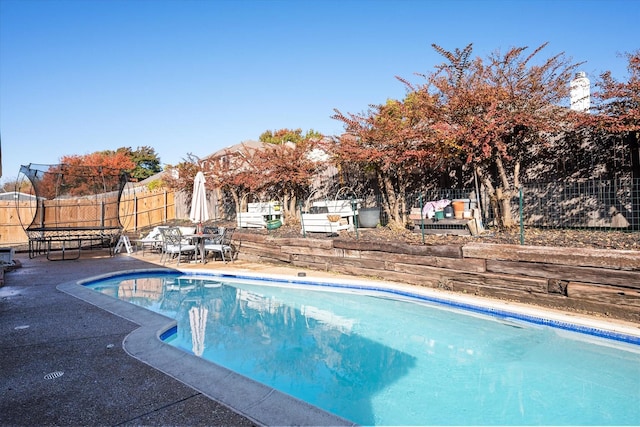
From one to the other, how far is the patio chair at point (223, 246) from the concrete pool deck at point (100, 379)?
15.3 feet

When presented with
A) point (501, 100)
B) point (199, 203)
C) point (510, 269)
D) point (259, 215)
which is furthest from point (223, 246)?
point (501, 100)

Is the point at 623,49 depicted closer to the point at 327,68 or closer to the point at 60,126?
the point at 327,68

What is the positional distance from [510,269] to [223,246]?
22.1ft

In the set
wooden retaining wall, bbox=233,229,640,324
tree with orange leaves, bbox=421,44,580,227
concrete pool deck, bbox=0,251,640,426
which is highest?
tree with orange leaves, bbox=421,44,580,227

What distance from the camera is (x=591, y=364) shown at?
12.3 feet

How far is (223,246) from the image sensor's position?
32.3ft

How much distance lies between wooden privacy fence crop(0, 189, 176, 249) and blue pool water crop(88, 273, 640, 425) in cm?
1003

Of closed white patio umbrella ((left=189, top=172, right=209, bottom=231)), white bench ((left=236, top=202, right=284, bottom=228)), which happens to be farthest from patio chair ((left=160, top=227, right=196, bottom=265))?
white bench ((left=236, top=202, right=284, bottom=228))

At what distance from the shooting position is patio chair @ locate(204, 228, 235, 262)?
383 inches

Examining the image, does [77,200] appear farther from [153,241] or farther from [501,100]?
[501,100]

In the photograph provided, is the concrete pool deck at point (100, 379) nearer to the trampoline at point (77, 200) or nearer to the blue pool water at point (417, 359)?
the blue pool water at point (417, 359)

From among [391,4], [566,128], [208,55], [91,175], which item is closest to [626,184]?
[566,128]

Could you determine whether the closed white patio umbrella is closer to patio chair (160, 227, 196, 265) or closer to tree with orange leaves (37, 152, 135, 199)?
patio chair (160, 227, 196, 265)

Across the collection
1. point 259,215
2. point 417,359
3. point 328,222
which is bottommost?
point 417,359
